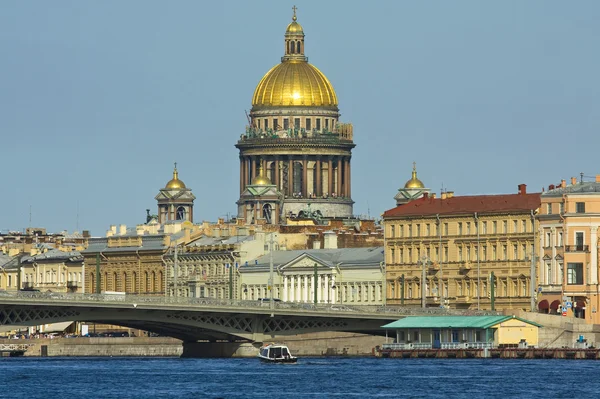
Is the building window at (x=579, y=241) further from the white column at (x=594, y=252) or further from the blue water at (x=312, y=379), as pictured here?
the blue water at (x=312, y=379)

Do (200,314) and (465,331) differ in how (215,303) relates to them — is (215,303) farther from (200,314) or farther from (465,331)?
(465,331)

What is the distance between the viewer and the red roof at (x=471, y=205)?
575 feet

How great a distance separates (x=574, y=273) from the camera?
169750 millimetres

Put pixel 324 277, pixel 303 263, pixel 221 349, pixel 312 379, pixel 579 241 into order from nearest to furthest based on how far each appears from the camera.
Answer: pixel 312 379 < pixel 221 349 < pixel 579 241 < pixel 324 277 < pixel 303 263

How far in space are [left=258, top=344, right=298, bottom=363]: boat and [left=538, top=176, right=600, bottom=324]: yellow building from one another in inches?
785

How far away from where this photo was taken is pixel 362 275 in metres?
189

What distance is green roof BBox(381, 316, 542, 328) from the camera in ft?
510

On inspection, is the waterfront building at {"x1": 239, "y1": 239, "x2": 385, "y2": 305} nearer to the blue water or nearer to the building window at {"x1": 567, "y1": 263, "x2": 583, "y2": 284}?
the building window at {"x1": 567, "y1": 263, "x2": 583, "y2": 284}

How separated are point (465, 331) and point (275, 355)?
34.0ft

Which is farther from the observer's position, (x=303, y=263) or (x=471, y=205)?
(x=303, y=263)

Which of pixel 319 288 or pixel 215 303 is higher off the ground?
pixel 319 288

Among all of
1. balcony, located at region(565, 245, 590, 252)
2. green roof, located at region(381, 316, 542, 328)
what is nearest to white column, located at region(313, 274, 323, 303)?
balcony, located at region(565, 245, 590, 252)

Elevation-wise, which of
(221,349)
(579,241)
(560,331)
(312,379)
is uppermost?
(579,241)

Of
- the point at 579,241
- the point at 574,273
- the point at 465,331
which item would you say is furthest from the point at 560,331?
the point at 579,241
